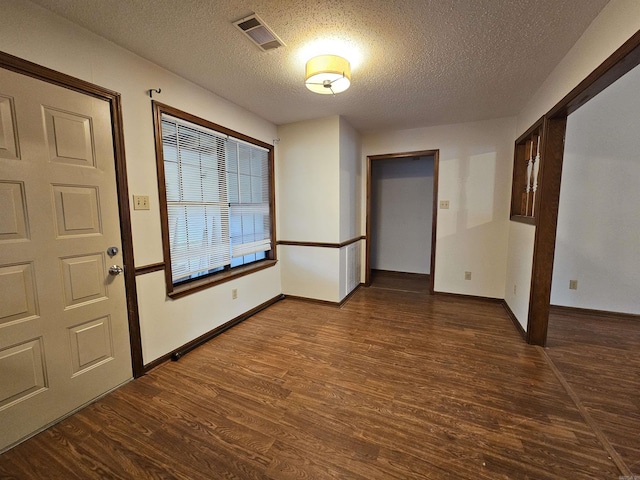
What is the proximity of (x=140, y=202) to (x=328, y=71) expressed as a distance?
169 centimetres

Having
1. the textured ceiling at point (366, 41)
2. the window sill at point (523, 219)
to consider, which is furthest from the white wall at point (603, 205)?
the textured ceiling at point (366, 41)

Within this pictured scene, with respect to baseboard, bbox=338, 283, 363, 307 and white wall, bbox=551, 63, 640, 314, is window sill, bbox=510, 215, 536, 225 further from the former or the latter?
baseboard, bbox=338, 283, 363, 307

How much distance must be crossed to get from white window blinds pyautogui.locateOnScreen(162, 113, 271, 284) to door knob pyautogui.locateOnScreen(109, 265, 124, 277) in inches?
17.6

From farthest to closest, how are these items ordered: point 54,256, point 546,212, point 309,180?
point 309,180, point 546,212, point 54,256

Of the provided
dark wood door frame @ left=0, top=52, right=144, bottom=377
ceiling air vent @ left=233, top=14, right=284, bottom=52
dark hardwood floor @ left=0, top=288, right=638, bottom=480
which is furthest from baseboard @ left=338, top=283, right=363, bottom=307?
ceiling air vent @ left=233, top=14, right=284, bottom=52

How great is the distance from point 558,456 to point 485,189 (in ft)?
9.75

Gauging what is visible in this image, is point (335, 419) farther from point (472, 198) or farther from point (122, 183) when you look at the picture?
point (472, 198)

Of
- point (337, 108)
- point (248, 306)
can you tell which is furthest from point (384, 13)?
point (248, 306)

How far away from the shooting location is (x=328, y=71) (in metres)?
1.82

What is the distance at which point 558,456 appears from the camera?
4.38 ft

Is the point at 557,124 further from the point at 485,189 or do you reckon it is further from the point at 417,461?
the point at 417,461

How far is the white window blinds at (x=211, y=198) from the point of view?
7.51 ft

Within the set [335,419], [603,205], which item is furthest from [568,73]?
[335,419]

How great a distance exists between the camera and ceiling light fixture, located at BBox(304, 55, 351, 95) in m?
1.83
